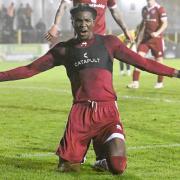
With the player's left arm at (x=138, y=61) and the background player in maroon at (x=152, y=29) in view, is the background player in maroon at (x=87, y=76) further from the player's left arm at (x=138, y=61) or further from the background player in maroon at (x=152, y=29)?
the background player in maroon at (x=152, y=29)

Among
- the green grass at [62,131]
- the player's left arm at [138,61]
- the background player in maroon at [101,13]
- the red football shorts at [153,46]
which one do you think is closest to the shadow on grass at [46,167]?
the green grass at [62,131]

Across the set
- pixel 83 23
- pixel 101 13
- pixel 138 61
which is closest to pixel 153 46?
pixel 101 13

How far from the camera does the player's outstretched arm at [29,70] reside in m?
6.63

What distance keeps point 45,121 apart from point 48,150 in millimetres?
2614

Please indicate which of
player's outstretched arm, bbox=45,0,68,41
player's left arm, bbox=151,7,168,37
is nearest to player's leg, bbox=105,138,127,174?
player's outstretched arm, bbox=45,0,68,41

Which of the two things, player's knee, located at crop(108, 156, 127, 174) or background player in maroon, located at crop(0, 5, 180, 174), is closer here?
player's knee, located at crop(108, 156, 127, 174)

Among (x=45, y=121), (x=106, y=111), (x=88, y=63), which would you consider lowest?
(x=45, y=121)

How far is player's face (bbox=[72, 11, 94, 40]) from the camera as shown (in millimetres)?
6664

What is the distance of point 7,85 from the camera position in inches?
720

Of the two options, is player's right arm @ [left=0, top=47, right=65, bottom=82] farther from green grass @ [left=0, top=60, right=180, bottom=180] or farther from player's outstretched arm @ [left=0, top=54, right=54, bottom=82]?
green grass @ [left=0, top=60, right=180, bottom=180]

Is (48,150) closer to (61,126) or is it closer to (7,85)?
(61,126)

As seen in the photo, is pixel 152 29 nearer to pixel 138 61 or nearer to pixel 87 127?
pixel 138 61

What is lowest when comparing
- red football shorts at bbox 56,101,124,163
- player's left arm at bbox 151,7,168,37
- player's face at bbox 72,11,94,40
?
player's left arm at bbox 151,7,168,37

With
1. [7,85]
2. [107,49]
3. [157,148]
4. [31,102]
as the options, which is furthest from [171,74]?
[7,85]
